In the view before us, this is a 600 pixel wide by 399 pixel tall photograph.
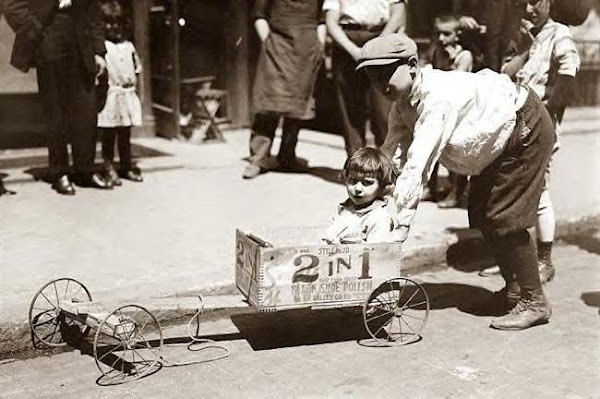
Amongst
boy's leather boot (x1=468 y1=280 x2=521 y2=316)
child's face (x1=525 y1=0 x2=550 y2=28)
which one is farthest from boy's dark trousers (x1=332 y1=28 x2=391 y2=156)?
boy's leather boot (x1=468 y1=280 x2=521 y2=316)

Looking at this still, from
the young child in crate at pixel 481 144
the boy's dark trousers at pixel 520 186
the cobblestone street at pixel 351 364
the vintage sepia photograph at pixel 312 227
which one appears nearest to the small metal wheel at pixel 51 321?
the vintage sepia photograph at pixel 312 227

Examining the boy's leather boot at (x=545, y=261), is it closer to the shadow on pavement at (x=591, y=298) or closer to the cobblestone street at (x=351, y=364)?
the shadow on pavement at (x=591, y=298)

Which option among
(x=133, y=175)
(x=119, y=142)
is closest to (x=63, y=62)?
(x=119, y=142)

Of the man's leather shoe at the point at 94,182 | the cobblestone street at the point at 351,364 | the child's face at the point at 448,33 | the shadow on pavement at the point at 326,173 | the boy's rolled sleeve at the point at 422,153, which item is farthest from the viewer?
the shadow on pavement at the point at 326,173

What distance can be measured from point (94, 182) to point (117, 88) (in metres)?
0.82

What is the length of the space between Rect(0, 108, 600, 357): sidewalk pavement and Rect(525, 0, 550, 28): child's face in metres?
1.56

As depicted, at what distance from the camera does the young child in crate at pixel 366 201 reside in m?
4.47

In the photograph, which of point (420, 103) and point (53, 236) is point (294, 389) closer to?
point (420, 103)

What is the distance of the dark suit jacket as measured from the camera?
652 cm

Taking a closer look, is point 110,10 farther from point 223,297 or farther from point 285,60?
point 223,297

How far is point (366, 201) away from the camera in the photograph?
4559 millimetres

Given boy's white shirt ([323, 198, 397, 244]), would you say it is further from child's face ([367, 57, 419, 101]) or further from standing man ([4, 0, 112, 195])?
standing man ([4, 0, 112, 195])

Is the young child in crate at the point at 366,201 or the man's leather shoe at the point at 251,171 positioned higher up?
the young child in crate at the point at 366,201

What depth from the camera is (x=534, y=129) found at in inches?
174
